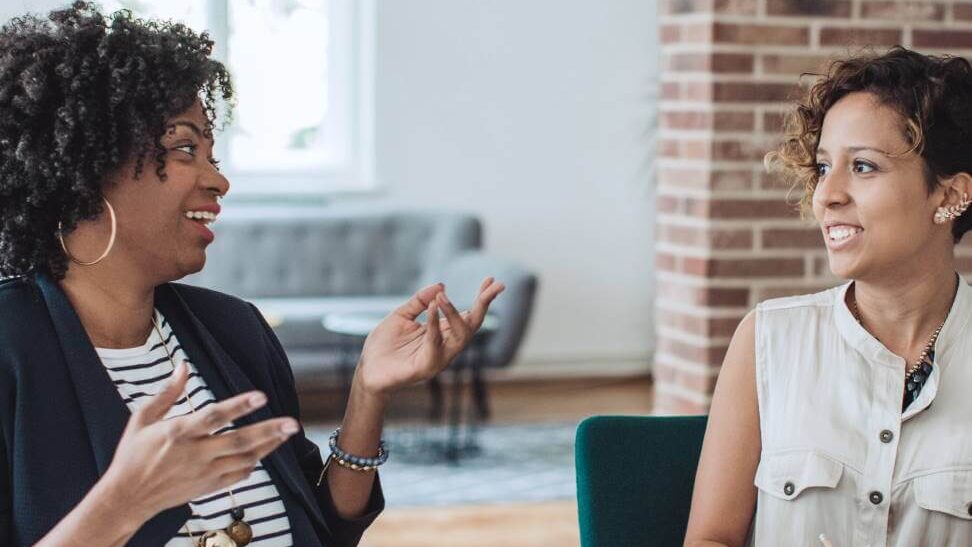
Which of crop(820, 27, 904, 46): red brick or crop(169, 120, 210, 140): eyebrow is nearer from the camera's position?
crop(169, 120, 210, 140): eyebrow

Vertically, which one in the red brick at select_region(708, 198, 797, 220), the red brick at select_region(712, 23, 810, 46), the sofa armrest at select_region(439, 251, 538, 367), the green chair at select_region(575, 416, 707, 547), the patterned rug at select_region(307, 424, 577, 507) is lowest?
the patterned rug at select_region(307, 424, 577, 507)

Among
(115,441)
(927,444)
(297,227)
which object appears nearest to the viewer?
(115,441)

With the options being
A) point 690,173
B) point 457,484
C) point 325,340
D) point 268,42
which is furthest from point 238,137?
point 690,173

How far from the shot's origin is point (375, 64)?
21.0 ft

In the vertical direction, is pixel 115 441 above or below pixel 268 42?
below

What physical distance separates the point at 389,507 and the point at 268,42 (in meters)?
2.92

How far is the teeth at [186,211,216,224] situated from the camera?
5.07 ft

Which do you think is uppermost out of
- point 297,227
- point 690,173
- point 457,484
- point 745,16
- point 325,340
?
point 745,16

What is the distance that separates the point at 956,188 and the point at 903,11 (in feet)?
5.07

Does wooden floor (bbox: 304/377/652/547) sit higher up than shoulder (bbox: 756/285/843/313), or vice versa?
shoulder (bbox: 756/285/843/313)

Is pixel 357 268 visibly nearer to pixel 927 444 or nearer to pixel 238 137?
pixel 238 137

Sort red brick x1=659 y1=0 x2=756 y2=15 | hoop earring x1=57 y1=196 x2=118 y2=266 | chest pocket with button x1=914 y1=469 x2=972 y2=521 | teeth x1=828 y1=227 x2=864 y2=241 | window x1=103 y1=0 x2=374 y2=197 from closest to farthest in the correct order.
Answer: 1. hoop earring x1=57 y1=196 x2=118 y2=266
2. chest pocket with button x1=914 y1=469 x2=972 y2=521
3. teeth x1=828 y1=227 x2=864 y2=241
4. red brick x1=659 y1=0 x2=756 y2=15
5. window x1=103 y1=0 x2=374 y2=197

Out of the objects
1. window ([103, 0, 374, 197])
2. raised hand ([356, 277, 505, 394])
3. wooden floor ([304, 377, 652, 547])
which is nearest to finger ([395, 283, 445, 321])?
raised hand ([356, 277, 505, 394])

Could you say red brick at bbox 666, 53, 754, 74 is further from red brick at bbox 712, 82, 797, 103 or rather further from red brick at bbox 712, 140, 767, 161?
red brick at bbox 712, 140, 767, 161
